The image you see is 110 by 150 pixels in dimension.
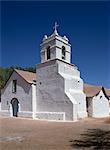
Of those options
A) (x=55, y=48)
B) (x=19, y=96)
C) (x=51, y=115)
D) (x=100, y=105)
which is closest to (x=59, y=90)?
(x=51, y=115)

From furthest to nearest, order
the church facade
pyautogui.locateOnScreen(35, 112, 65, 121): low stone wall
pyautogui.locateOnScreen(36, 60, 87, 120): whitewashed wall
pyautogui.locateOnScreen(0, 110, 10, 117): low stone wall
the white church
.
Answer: pyautogui.locateOnScreen(0, 110, 10, 117): low stone wall < the white church < the church facade < pyautogui.locateOnScreen(35, 112, 65, 121): low stone wall < pyautogui.locateOnScreen(36, 60, 87, 120): whitewashed wall

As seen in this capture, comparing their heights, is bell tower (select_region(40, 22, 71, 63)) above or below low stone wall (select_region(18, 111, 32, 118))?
above

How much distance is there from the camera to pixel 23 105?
27812 millimetres

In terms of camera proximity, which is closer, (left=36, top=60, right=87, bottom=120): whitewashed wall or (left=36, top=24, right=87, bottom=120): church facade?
(left=36, top=60, right=87, bottom=120): whitewashed wall

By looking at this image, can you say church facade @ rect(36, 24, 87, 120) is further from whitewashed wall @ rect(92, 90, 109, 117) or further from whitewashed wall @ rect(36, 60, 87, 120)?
whitewashed wall @ rect(92, 90, 109, 117)

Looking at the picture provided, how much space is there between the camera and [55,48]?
25516 millimetres

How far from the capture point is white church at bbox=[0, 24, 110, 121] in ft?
77.6

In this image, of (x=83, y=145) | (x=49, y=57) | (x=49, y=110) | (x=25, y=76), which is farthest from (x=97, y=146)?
(x=25, y=76)

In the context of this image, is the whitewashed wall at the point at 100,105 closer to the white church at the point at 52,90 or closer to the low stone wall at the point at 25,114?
the white church at the point at 52,90

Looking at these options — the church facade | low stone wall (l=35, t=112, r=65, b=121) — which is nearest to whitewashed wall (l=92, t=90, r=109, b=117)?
the church facade

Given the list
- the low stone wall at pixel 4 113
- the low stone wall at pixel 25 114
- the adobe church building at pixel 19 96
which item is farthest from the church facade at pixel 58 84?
the low stone wall at pixel 4 113

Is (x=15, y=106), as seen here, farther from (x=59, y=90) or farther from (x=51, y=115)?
(x=59, y=90)

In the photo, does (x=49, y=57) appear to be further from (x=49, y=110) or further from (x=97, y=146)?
(x=97, y=146)

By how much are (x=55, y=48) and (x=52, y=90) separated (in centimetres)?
503
